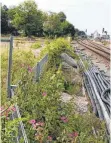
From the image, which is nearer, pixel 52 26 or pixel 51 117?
pixel 51 117

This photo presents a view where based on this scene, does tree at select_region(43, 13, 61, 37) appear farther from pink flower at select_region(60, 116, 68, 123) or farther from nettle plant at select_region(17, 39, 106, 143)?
pink flower at select_region(60, 116, 68, 123)


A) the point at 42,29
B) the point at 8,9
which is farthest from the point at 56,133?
the point at 8,9

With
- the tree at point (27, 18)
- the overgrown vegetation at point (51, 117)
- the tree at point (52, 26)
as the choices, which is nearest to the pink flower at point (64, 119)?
the overgrown vegetation at point (51, 117)

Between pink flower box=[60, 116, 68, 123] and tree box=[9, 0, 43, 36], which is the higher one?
tree box=[9, 0, 43, 36]

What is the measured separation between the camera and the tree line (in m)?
92.8

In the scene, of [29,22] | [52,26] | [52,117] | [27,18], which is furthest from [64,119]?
[27,18]

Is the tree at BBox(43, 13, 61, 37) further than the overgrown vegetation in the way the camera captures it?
Yes

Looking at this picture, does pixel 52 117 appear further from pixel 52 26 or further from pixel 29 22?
pixel 52 26

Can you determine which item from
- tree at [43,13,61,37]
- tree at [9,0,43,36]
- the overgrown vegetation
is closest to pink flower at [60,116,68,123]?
the overgrown vegetation

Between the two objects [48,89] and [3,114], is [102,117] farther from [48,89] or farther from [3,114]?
[3,114]

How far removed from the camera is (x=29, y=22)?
97500mm

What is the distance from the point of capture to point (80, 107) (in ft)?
24.2

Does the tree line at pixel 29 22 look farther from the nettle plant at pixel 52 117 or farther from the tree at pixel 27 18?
the nettle plant at pixel 52 117

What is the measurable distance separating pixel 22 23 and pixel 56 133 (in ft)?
301
